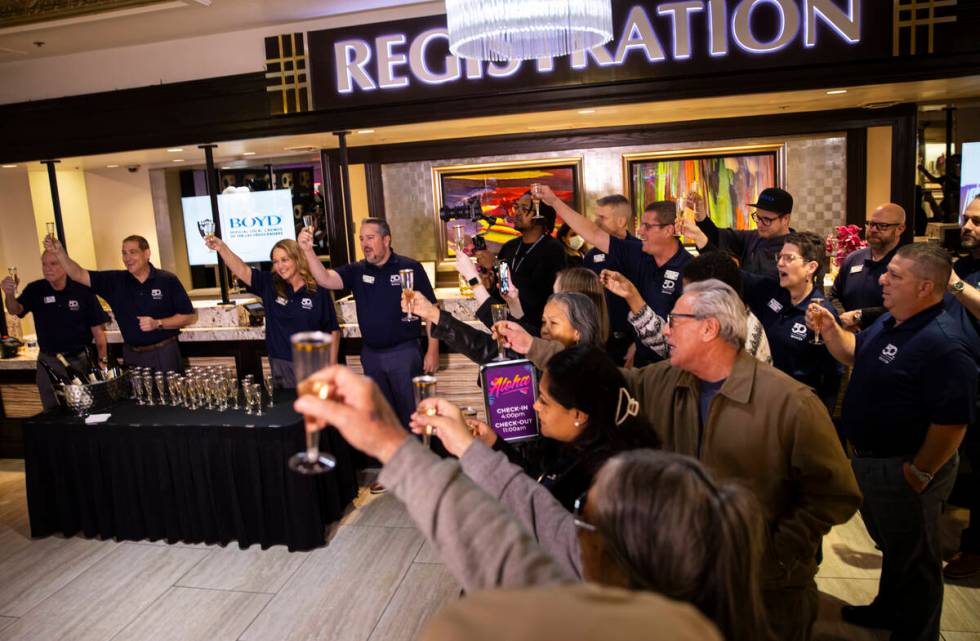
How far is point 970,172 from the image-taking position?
6.19 meters

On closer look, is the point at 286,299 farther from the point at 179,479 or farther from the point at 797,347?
the point at 797,347

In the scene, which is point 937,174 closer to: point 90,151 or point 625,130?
point 625,130

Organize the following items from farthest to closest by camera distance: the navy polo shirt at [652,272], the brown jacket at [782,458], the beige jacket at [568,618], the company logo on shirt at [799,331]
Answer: the navy polo shirt at [652,272]
the company logo on shirt at [799,331]
the brown jacket at [782,458]
the beige jacket at [568,618]

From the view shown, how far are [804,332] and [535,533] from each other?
2.46m

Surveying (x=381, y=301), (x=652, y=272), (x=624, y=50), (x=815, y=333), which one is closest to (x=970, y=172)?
(x=624, y=50)

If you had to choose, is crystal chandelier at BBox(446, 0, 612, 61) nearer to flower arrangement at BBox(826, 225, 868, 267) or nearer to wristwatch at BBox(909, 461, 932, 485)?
wristwatch at BBox(909, 461, 932, 485)

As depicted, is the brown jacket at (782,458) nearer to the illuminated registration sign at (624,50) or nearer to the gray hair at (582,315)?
the gray hair at (582,315)

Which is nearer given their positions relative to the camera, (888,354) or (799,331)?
(888,354)

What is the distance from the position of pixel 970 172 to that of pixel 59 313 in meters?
7.32

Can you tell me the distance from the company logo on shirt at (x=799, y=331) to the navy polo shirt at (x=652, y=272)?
606mm

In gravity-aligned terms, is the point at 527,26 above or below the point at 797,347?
above

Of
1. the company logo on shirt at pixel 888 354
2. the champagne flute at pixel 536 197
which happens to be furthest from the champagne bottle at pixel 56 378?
the company logo on shirt at pixel 888 354

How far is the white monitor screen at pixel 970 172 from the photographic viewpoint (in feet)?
20.1

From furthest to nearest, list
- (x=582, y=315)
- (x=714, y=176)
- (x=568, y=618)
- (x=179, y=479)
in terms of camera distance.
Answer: (x=714, y=176), (x=179, y=479), (x=582, y=315), (x=568, y=618)
